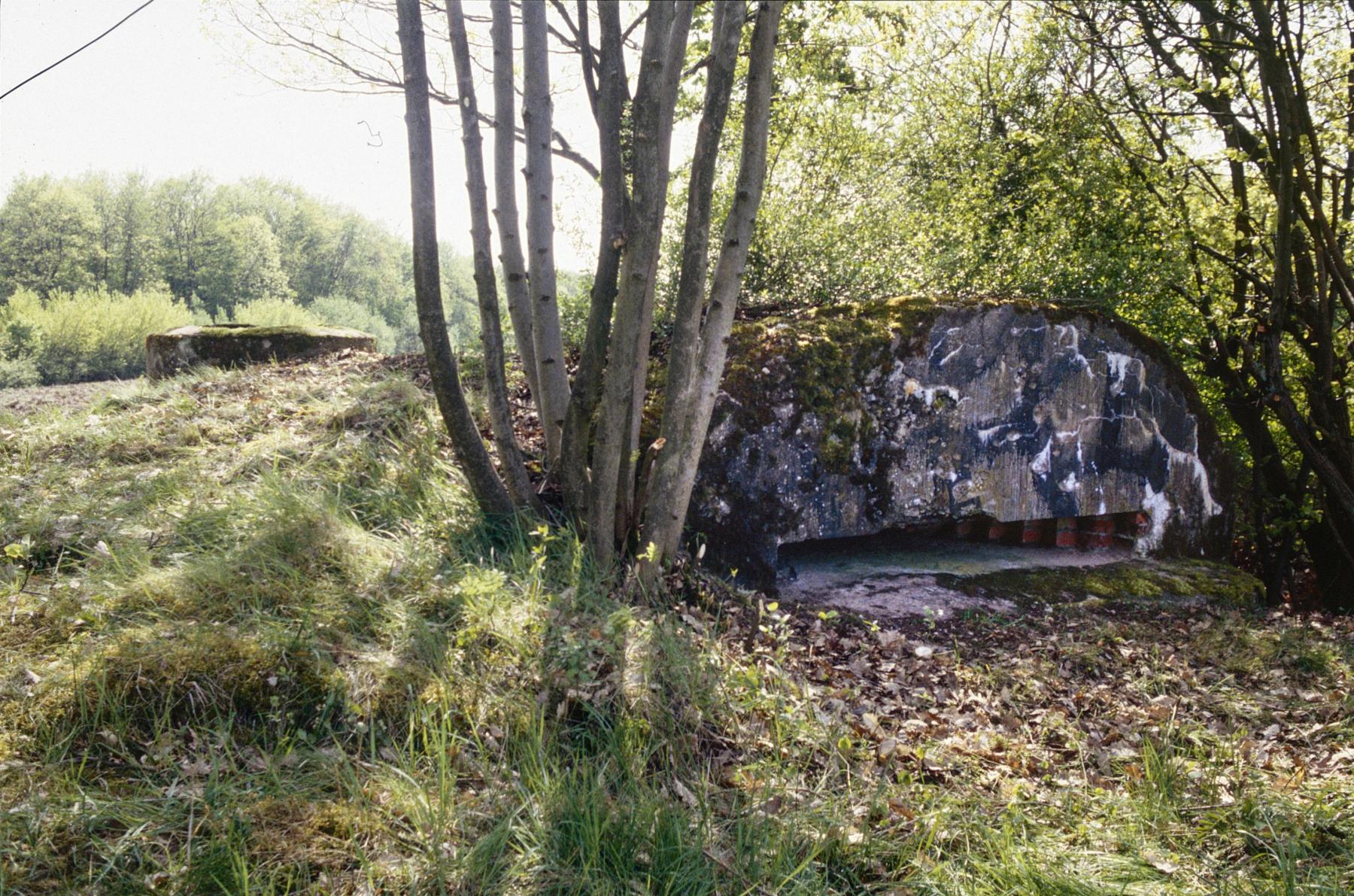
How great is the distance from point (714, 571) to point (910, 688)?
127 cm

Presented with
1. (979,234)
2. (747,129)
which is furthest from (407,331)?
(747,129)

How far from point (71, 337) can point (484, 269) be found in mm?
17950

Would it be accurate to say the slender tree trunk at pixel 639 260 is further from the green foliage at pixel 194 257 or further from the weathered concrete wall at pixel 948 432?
the green foliage at pixel 194 257

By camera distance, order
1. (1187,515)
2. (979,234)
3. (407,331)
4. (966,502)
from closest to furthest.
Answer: (966,502)
(1187,515)
(979,234)
(407,331)

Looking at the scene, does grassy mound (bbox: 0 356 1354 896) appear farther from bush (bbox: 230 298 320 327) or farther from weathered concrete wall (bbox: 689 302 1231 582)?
bush (bbox: 230 298 320 327)

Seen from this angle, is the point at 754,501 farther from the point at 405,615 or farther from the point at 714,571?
the point at 405,615

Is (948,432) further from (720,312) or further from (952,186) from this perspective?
(952,186)

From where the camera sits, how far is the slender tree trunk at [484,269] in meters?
4.05

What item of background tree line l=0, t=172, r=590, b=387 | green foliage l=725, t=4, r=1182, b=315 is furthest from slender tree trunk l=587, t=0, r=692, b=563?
background tree line l=0, t=172, r=590, b=387

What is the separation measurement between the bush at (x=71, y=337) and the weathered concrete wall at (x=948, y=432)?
14.8 m

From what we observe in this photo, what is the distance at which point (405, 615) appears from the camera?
129 inches

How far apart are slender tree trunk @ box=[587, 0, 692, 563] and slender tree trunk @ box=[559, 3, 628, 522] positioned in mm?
75

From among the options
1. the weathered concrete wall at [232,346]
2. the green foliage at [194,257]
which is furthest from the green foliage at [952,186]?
the green foliage at [194,257]

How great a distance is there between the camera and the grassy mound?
232cm
